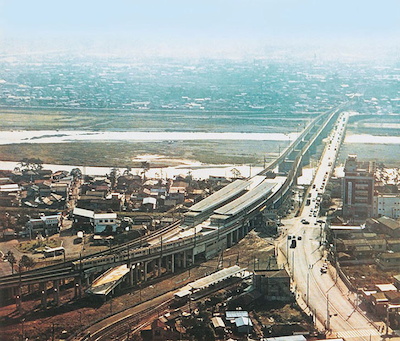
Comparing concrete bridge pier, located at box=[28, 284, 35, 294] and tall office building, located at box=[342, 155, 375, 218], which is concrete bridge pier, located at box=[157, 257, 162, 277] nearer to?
concrete bridge pier, located at box=[28, 284, 35, 294]

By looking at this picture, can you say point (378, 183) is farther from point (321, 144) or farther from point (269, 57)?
point (269, 57)

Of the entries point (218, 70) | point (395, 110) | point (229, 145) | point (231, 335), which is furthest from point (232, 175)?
point (218, 70)

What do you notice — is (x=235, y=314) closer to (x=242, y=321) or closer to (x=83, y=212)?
(x=242, y=321)

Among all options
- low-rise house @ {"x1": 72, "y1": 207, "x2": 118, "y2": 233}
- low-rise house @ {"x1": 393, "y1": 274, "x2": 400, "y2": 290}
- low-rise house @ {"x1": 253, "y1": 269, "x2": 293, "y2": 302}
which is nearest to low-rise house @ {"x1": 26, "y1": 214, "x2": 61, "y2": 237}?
low-rise house @ {"x1": 72, "y1": 207, "x2": 118, "y2": 233}

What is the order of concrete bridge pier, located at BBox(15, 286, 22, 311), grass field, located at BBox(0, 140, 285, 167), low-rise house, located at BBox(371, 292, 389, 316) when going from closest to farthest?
low-rise house, located at BBox(371, 292, 389, 316)
concrete bridge pier, located at BBox(15, 286, 22, 311)
grass field, located at BBox(0, 140, 285, 167)

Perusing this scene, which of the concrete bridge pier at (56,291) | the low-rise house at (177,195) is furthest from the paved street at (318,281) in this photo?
the concrete bridge pier at (56,291)

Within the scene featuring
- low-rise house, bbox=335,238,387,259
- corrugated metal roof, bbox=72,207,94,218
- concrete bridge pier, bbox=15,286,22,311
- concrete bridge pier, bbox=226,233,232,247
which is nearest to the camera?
concrete bridge pier, bbox=15,286,22,311

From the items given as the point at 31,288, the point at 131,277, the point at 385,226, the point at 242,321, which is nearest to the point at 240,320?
the point at 242,321
